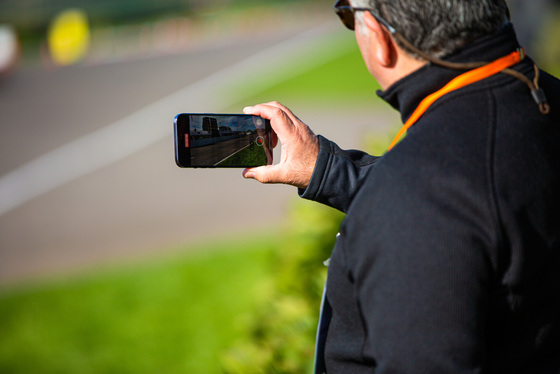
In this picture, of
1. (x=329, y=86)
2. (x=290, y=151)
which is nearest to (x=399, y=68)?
(x=290, y=151)

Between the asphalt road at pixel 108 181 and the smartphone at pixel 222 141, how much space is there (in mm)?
4166

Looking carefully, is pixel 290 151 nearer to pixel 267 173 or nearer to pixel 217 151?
pixel 267 173

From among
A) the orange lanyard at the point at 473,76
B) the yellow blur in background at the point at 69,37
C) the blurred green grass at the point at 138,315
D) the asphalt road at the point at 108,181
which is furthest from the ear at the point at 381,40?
the yellow blur in background at the point at 69,37

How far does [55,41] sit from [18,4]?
138 inches

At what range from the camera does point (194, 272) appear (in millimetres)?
5461

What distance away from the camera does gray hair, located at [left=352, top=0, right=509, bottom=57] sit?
4.43 feet

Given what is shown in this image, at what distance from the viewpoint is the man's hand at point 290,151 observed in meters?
1.76

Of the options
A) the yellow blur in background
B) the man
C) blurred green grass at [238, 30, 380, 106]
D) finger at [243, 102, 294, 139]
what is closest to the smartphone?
finger at [243, 102, 294, 139]

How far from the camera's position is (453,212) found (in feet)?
4.11

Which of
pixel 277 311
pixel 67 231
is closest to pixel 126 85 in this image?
pixel 67 231

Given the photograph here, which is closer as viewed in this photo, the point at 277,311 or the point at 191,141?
the point at 191,141

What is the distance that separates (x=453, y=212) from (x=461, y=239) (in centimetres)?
6

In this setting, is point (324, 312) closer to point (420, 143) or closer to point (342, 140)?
point (420, 143)

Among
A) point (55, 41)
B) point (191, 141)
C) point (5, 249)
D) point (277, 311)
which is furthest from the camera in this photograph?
point (55, 41)
